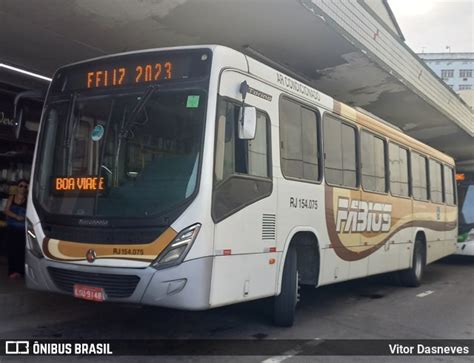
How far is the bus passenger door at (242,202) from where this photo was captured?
5258mm

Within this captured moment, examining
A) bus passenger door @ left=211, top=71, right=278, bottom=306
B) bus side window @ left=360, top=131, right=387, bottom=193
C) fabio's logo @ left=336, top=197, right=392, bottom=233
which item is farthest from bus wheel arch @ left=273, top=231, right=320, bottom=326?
bus side window @ left=360, top=131, right=387, bottom=193

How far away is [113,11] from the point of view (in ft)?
26.8

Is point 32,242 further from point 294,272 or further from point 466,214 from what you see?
point 466,214

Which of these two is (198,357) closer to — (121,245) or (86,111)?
(121,245)

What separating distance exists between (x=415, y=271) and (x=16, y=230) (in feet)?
25.0

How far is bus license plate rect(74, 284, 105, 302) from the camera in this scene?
5.24 m

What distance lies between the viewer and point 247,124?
5.35 m

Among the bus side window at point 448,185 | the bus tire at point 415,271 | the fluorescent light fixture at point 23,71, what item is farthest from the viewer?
the bus side window at point 448,185

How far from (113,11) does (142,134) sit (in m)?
3.53

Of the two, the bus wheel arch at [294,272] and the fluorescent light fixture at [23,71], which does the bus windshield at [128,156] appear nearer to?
the bus wheel arch at [294,272]

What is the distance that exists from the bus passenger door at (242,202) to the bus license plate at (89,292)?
1105mm

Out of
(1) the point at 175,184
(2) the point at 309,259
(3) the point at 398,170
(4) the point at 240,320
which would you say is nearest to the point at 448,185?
(3) the point at 398,170

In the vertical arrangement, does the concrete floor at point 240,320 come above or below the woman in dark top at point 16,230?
below

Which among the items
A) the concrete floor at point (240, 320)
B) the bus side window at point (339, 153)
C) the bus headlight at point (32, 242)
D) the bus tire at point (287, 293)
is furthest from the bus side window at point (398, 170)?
the bus headlight at point (32, 242)
